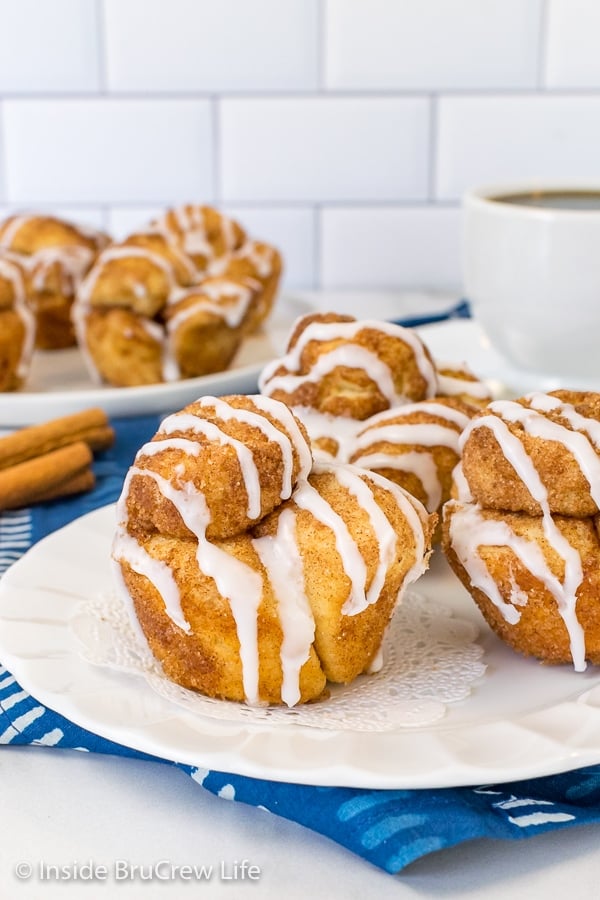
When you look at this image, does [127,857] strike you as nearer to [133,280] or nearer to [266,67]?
[133,280]

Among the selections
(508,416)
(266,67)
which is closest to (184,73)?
(266,67)

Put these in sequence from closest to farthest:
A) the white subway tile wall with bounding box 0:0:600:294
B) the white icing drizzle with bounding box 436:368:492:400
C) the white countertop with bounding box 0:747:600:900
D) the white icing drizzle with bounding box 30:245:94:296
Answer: the white countertop with bounding box 0:747:600:900, the white icing drizzle with bounding box 436:368:492:400, the white icing drizzle with bounding box 30:245:94:296, the white subway tile wall with bounding box 0:0:600:294

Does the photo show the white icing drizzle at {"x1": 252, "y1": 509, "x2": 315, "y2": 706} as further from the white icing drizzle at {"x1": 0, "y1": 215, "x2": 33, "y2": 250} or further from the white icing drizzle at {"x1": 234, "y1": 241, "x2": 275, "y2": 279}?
the white icing drizzle at {"x1": 0, "y1": 215, "x2": 33, "y2": 250}

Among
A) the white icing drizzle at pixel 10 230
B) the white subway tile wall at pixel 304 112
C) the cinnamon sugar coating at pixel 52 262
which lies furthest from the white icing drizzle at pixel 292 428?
the white subway tile wall at pixel 304 112

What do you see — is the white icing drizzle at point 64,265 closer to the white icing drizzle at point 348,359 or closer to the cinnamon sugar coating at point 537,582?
the white icing drizzle at point 348,359

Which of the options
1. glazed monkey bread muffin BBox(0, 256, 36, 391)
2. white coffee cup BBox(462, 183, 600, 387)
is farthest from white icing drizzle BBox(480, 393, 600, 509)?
glazed monkey bread muffin BBox(0, 256, 36, 391)
